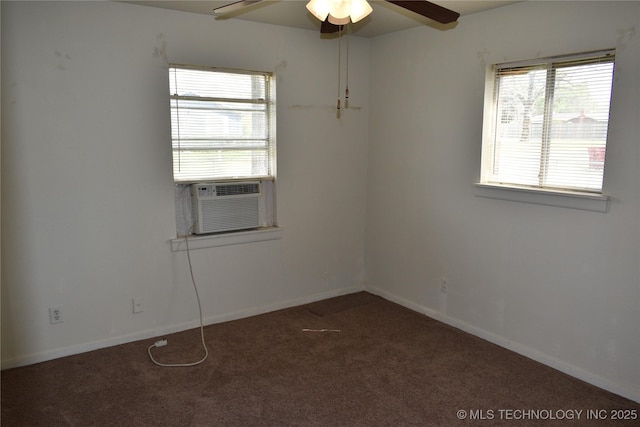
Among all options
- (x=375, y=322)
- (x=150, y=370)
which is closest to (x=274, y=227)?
(x=375, y=322)

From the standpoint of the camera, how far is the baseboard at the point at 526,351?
279 cm

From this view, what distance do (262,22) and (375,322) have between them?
8.50 feet

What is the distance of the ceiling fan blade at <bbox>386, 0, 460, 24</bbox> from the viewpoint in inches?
88.3

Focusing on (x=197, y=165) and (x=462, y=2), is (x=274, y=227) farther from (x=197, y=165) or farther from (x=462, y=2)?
(x=462, y=2)

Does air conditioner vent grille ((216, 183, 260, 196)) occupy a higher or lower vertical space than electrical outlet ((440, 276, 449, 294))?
higher

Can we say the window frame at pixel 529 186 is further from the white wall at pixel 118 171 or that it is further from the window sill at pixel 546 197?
the white wall at pixel 118 171

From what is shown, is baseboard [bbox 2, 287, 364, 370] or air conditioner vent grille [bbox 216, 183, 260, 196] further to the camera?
air conditioner vent grille [bbox 216, 183, 260, 196]

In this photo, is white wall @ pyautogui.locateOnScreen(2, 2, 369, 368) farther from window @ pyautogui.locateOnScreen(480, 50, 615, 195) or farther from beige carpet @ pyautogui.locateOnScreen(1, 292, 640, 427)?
window @ pyautogui.locateOnScreen(480, 50, 615, 195)

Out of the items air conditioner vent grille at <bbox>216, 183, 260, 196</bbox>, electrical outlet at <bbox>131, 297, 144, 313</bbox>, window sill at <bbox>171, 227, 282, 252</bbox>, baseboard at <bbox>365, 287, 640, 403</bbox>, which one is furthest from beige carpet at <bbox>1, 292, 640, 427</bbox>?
air conditioner vent grille at <bbox>216, 183, 260, 196</bbox>

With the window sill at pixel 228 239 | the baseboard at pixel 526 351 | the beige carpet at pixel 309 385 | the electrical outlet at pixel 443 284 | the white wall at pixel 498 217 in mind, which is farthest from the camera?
the electrical outlet at pixel 443 284

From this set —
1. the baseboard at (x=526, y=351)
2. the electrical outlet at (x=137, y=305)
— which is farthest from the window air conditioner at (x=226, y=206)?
the baseboard at (x=526, y=351)

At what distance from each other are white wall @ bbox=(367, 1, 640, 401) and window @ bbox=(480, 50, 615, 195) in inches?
3.7

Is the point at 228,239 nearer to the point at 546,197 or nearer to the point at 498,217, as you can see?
the point at 498,217

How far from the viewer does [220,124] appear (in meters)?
3.68
